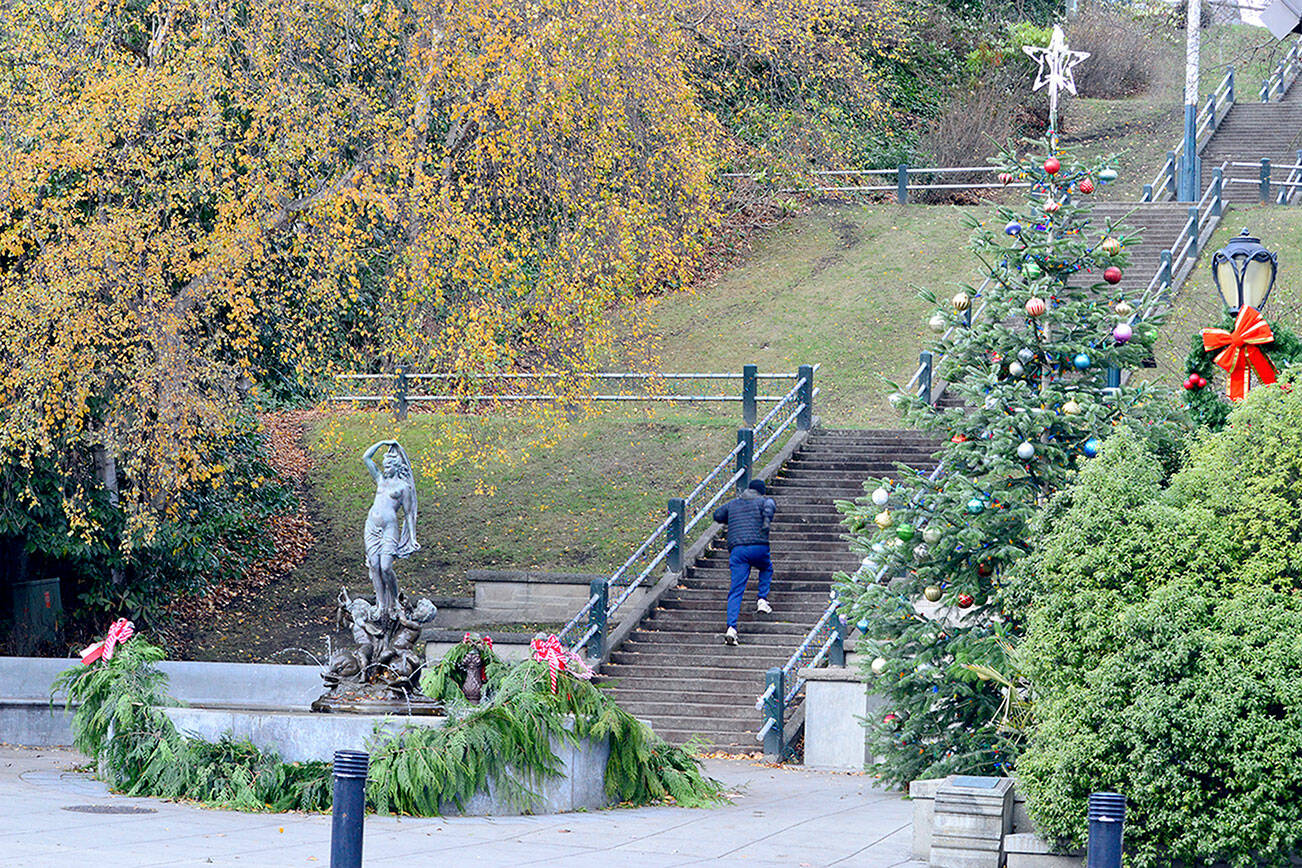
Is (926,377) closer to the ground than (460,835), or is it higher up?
higher up

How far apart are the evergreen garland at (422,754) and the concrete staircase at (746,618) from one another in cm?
251

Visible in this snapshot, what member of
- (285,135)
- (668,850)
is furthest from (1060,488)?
(285,135)

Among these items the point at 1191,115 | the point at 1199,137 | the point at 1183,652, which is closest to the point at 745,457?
the point at 1183,652

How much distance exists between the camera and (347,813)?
7070 mm

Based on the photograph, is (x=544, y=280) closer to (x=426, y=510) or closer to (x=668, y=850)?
(x=426, y=510)

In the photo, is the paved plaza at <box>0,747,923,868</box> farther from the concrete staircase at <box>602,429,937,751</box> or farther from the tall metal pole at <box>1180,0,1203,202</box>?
the tall metal pole at <box>1180,0,1203,202</box>

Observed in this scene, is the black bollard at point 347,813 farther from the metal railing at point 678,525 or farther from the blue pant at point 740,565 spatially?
the blue pant at point 740,565

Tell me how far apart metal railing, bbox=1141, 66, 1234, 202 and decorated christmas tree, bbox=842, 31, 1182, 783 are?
70.0 ft

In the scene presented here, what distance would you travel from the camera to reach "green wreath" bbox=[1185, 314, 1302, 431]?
1078 centimetres

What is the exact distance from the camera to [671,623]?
18.3 meters

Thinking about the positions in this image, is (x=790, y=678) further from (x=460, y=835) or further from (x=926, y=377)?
(x=926, y=377)

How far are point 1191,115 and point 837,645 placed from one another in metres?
19.1

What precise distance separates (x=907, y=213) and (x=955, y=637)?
24.7 metres

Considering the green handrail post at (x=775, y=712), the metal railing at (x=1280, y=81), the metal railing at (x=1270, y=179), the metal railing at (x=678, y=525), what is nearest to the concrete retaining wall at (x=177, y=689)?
the metal railing at (x=678, y=525)
